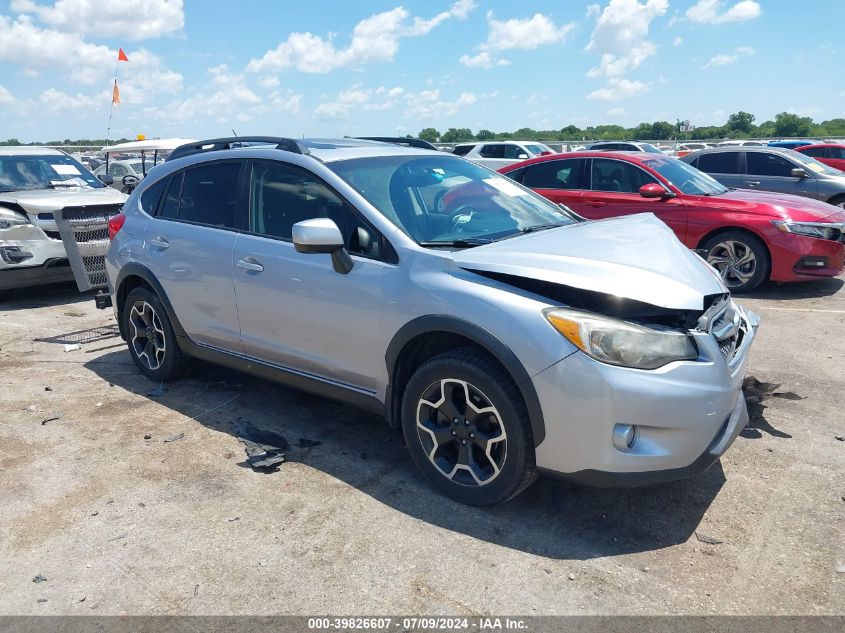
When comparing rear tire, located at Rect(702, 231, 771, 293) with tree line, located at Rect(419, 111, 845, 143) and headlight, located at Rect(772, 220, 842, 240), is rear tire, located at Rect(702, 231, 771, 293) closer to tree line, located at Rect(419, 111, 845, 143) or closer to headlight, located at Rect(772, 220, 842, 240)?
headlight, located at Rect(772, 220, 842, 240)

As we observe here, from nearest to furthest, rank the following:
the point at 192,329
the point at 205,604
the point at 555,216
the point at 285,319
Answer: the point at 205,604 < the point at 285,319 < the point at 555,216 < the point at 192,329

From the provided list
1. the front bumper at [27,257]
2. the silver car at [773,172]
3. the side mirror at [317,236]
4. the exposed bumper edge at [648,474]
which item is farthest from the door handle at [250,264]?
the silver car at [773,172]

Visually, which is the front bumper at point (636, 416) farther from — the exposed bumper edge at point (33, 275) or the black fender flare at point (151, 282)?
the exposed bumper edge at point (33, 275)

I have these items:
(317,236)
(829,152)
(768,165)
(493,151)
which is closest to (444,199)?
(317,236)

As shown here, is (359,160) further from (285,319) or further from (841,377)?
(841,377)

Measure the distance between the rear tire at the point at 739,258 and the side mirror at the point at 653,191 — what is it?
0.76m

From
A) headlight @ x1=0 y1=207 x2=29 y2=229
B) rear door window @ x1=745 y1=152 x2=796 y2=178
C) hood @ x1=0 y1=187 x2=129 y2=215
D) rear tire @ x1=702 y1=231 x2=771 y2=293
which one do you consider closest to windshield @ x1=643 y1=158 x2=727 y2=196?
rear tire @ x1=702 y1=231 x2=771 y2=293

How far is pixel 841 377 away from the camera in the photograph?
17.0 ft

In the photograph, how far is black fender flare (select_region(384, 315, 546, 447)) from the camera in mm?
3100

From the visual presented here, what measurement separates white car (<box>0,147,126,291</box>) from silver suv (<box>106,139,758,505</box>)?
126 inches

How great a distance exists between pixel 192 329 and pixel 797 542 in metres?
3.85

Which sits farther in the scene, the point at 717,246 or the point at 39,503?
the point at 717,246

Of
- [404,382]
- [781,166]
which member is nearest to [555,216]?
[404,382]

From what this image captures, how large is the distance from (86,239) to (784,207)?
7.42 metres
